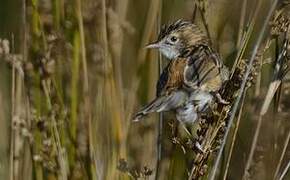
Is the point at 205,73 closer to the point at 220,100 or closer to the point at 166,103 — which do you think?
the point at 166,103

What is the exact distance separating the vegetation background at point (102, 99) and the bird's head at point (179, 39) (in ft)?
0.17

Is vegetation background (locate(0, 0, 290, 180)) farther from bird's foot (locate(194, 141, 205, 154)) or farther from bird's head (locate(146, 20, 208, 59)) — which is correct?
bird's foot (locate(194, 141, 205, 154))

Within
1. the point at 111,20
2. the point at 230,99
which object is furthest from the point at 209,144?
the point at 111,20

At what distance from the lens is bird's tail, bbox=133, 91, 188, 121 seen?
2.69 metres

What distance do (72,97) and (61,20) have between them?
330 mm

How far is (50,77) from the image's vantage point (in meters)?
3.00

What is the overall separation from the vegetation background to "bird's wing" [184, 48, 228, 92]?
0.13 meters

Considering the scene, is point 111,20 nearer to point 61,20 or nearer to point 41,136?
point 61,20

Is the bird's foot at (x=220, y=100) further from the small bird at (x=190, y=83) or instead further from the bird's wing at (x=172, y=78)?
the bird's wing at (x=172, y=78)

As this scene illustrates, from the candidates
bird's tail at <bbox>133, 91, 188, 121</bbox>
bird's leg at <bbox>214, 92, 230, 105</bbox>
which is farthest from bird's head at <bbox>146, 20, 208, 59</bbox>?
bird's leg at <bbox>214, 92, 230, 105</bbox>

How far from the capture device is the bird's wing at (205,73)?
9.27 ft

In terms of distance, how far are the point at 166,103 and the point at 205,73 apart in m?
0.22

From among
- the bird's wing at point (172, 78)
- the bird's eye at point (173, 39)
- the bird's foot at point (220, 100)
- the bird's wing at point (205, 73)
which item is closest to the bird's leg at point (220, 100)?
the bird's foot at point (220, 100)

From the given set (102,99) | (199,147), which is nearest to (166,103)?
(199,147)
